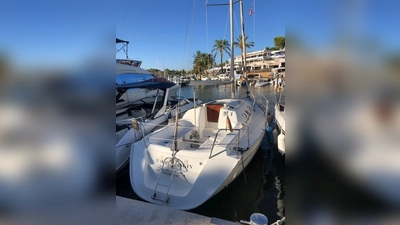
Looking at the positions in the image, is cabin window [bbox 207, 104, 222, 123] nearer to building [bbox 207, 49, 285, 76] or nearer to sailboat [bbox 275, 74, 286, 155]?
sailboat [bbox 275, 74, 286, 155]

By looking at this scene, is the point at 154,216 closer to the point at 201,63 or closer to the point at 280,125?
the point at 280,125

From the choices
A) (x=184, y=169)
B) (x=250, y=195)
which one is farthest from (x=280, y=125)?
(x=184, y=169)

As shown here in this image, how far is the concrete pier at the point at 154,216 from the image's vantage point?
266 centimetres

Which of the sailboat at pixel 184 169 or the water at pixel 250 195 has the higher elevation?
the sailboat at pixel 184 169

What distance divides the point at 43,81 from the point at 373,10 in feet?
4.95

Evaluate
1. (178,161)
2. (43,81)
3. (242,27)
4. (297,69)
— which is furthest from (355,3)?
(242,27)

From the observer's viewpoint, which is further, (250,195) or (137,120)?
(137,120)

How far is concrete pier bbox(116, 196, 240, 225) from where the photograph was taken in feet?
8.73

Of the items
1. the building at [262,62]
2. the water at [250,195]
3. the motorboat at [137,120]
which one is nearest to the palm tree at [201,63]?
the building at [262,62]

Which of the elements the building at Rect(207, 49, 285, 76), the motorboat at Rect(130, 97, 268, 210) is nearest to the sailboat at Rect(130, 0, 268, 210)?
the motorboat at Rect(130, 97, 268, 210)

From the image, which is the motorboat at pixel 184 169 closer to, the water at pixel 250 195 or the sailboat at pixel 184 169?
the sailboat at pixel 184 169

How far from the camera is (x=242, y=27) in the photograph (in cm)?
1159

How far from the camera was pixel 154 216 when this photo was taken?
9.26ft

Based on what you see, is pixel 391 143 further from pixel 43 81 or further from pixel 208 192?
pixel 208 192
